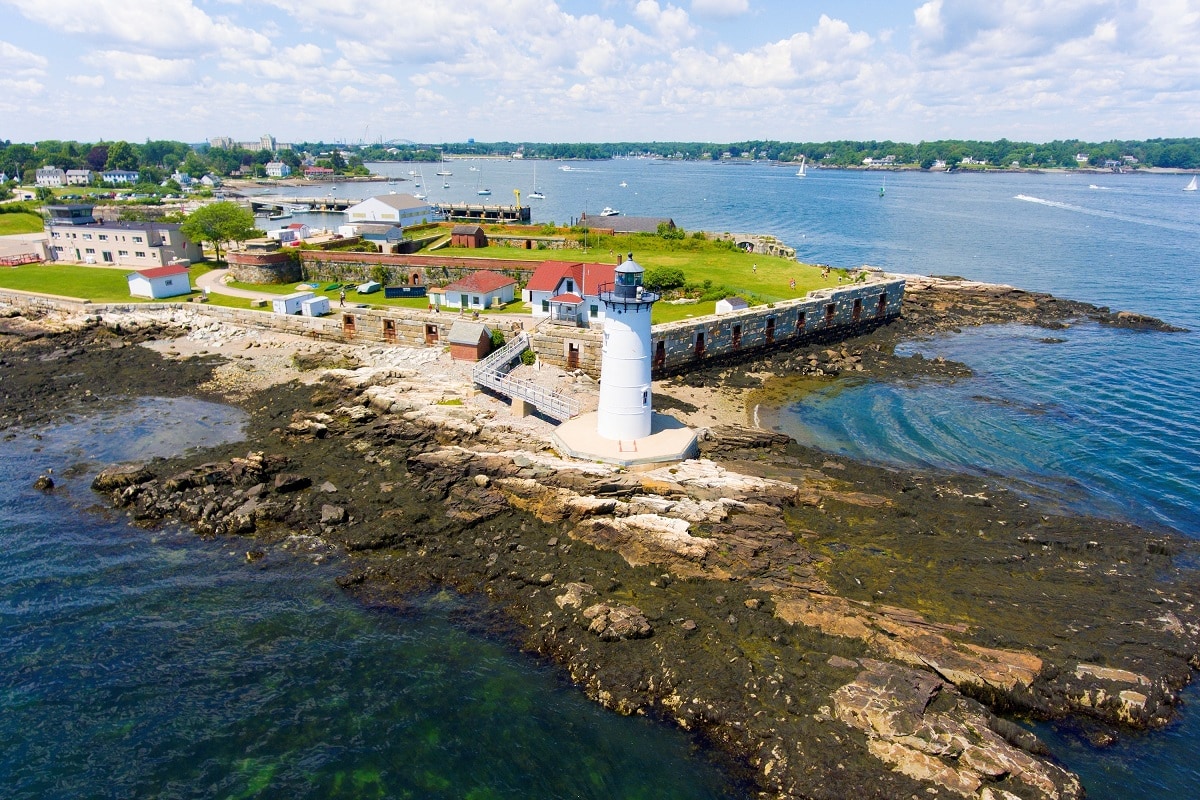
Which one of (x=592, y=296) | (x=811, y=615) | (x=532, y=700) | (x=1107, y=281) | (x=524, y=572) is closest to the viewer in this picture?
(x=532, y=700)

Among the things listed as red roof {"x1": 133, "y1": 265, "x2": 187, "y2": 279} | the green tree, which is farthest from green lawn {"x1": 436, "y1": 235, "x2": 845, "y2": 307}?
red roof {"x1": 133, "y1": 265, "x2": 187, "y2": 279}

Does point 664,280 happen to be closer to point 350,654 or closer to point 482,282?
point 482,282

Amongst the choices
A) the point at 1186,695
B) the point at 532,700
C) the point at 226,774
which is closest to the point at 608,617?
the point at 532,700

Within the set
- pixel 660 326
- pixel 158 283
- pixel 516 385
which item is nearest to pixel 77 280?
pixel 158 283

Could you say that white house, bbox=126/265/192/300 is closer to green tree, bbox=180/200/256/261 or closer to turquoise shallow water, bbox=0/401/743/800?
green tree, bbox=180/200/256/261

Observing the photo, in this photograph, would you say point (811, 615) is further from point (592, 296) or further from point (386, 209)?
point (386, 209)

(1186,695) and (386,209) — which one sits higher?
(386,209)

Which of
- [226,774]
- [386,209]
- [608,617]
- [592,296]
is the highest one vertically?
[386,209]
